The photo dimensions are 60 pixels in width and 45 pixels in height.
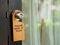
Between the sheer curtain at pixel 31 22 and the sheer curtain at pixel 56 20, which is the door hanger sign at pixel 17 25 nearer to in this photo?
the sheer curtain at pixel 31 22

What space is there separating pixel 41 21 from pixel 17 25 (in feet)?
0.82

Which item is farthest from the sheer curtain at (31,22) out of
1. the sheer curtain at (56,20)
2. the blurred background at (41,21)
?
the sheer curtain at (56,20)

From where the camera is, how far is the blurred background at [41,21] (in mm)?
1161

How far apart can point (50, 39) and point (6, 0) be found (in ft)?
1.60

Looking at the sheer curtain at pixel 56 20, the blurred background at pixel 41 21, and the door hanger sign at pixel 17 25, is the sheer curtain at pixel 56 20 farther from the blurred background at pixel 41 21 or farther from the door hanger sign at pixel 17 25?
the door hanger sign at pixel 17 25

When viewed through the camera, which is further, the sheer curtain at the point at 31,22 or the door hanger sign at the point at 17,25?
the sheer curtain at the point at 31,22

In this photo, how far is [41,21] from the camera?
1206 millimetres

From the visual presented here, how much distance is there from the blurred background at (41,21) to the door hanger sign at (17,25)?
0.31ft

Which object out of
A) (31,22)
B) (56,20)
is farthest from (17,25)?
(56,20)

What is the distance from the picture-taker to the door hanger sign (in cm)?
102

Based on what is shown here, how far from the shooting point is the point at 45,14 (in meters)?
1.22

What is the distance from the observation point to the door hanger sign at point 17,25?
40.3 inches

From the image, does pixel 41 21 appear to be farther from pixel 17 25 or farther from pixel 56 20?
pixel 17 25

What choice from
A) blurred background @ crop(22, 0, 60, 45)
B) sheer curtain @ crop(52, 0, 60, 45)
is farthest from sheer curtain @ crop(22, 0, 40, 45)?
sheer curtain @ crop(52, 0, 60, 45)
